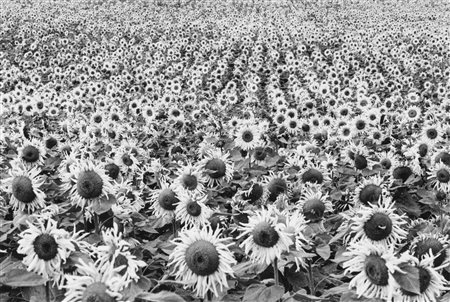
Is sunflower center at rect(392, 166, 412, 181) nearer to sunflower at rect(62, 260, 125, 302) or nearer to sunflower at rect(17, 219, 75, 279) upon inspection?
sunflower at rect(17, 219, 75, 279)

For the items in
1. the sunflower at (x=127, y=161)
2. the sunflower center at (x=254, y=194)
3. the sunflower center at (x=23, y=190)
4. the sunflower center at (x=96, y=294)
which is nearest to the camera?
the sunflower center at (x=96, y=294)

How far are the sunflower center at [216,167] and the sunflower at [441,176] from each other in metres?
1.86

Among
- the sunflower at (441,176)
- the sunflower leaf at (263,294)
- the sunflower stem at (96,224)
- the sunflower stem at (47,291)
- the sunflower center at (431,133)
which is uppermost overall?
the sunflower leaf at (263,294)

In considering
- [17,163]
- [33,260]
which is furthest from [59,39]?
[33,260]

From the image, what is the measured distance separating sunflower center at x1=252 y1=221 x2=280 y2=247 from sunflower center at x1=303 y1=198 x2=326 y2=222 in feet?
3.36

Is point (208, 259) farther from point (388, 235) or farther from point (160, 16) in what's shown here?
point (160, 16)

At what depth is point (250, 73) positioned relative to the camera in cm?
1331

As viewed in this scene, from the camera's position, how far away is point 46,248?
9.28 feet

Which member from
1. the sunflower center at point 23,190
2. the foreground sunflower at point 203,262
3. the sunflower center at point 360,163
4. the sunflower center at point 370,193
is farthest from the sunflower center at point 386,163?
the sunflower center at point 23,190

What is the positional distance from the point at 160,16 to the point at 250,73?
1098cm

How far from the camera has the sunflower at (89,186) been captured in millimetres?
3624

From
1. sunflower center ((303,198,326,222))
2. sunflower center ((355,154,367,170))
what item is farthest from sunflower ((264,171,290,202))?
sunflower center ((355,154,367,170))

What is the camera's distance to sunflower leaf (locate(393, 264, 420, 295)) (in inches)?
97.5

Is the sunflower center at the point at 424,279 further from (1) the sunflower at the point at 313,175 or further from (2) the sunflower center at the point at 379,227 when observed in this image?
(1) the sunflower at the point at 313,175
